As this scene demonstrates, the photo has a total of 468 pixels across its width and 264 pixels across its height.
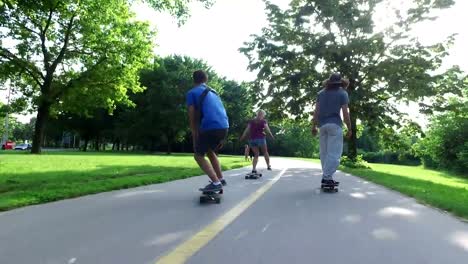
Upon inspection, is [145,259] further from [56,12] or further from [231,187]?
[56,12]

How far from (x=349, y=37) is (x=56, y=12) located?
66.6 feet

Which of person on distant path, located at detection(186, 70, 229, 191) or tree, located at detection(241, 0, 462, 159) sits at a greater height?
tree, located at detection(241, 0, 462, 159)

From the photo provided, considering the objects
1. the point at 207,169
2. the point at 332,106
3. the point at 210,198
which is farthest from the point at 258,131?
the point at 210,198

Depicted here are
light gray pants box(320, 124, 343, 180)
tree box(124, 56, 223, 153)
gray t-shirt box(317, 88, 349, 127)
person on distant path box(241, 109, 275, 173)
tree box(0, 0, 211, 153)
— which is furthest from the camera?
tree box(124, 56, 223, 153)

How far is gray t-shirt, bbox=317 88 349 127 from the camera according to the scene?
30.2ft

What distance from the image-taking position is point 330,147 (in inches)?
358

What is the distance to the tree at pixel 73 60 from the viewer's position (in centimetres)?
3422

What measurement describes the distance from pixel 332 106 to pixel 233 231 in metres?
4.76

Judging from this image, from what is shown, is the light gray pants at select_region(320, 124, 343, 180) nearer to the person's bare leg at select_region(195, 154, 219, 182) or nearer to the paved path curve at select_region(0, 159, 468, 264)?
the paved path curve at select_region(0, 159, 468, 264)

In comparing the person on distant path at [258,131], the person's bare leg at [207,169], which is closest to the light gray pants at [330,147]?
the person's bare leg at [207,169]

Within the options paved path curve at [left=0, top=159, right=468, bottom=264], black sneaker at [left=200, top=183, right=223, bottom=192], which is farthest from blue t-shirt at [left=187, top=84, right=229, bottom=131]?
paved path curve at [left=0, top=159, right=468, bottom=264]

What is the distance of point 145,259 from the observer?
12.9 ft

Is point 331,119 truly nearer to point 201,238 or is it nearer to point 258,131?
point 201,238

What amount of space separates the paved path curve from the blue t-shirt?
1138 mm
